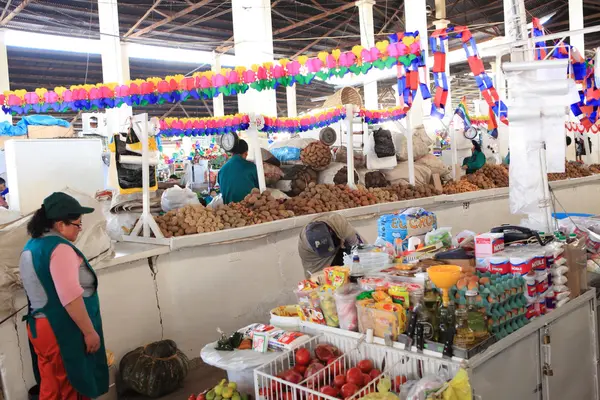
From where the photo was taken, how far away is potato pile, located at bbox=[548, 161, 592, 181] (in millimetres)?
10300

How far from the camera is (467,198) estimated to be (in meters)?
8.27

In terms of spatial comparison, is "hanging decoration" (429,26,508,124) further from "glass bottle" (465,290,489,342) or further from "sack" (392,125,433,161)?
"glass bottle" (465,290,489,342)

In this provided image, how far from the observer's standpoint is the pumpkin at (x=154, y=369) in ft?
12.6

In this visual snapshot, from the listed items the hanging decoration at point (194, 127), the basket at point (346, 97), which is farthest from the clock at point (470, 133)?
the hanging decoration at point (194, 127)

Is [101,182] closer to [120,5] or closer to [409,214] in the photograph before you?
[409,214]

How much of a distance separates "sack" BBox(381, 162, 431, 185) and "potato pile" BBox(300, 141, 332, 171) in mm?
1241

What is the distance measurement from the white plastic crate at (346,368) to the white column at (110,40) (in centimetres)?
1125

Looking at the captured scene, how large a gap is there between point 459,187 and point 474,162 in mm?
1506

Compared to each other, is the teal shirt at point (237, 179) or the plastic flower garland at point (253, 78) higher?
the plastic flower garland at point (253, 78)

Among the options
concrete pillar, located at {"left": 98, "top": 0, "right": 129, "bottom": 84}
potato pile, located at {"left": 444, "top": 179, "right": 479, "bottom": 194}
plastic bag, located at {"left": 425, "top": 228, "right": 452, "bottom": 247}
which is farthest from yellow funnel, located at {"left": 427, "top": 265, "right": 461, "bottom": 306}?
concrete pillar, located at {"left": 98, "top": 0, "right": 129, "bottom": 84}

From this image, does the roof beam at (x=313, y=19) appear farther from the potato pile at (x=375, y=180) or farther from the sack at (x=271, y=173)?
the sack at (x=271, y=173)

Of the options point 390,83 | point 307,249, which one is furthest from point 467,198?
point 390,83

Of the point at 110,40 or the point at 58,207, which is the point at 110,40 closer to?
the point at 110,40

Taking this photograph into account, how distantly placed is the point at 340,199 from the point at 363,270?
3930 millimetres
